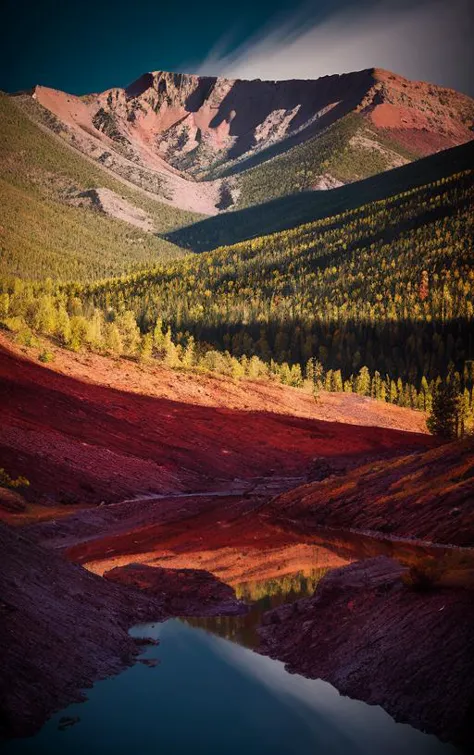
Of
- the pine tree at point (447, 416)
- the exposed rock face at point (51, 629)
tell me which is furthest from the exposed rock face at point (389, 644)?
the pine tree at point (447, 416)

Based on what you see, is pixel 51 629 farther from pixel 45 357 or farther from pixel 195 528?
pixel 45 357

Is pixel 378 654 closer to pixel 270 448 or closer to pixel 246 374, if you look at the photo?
pixel 270 448

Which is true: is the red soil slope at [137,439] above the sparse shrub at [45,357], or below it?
below

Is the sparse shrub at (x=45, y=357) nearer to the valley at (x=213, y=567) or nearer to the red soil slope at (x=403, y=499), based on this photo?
the valley at (x=213, y=567)

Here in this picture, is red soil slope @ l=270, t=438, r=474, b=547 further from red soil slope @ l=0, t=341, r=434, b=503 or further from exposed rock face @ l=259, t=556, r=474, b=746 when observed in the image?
red soil slope @ l=0, t=341, r=434, b=503

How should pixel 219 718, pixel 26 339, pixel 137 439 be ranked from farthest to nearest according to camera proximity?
pixel 26 339, pixel 137 439, pixel 219 718

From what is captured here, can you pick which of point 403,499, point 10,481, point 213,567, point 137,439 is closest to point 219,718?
point 213,567

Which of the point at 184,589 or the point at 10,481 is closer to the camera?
the point at 184,589

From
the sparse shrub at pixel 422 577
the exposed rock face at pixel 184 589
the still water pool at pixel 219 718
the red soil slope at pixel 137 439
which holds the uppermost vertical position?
the sparse shrub at pixel 422 577
